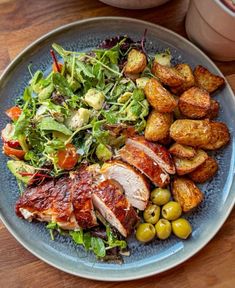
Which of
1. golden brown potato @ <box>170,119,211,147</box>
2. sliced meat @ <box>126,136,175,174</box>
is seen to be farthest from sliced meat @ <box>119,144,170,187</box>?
golden brown potato @ <box>170,119,211,147</box>

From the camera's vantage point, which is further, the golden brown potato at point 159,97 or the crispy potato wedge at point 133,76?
the crispy potato wedge at point 133,76

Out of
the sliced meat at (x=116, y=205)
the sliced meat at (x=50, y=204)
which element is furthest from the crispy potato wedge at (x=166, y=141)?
the sliced meat at (x=50, y=204)

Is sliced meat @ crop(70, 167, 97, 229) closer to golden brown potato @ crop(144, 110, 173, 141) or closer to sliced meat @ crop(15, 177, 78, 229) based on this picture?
sliced meat @ crop(15, 177, 78, 229)

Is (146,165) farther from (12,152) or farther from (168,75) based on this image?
(12,152)

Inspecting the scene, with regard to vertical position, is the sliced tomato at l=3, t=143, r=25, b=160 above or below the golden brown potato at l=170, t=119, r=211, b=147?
below

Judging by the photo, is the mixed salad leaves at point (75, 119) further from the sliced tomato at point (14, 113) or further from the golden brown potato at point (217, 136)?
the golden brown potato at point (217, 136)

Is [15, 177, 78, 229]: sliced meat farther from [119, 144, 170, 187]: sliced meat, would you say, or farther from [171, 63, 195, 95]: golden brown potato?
[171, 63, 195, 95]: golden brown potato

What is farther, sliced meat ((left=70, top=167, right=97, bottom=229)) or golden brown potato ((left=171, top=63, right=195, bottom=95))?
golden brown potato ((left=171, top=63, right=195, bottom=95))
